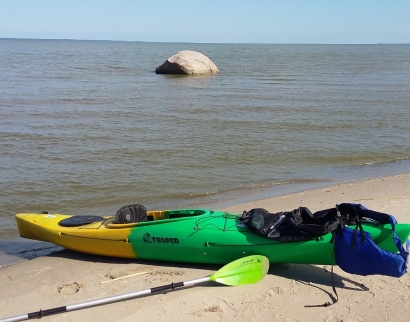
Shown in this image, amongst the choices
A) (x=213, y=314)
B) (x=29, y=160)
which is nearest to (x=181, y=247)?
(x=213, y=314)

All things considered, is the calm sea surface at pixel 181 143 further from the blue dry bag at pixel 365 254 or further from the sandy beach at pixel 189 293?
the blue dry bag at pixel 365 254

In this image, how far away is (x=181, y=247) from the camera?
5406 millimetres

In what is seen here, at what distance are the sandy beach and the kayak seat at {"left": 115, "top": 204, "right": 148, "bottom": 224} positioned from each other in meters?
0.47

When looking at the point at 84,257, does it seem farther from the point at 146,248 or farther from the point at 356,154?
the point at 356,154

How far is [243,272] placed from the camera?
497cm

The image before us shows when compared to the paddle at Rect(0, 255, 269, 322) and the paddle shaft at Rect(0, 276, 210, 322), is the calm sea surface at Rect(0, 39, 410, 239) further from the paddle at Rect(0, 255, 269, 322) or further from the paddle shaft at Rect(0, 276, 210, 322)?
the paddle at Rect(0, 255, 269, 322)

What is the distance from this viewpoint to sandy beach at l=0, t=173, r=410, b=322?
443 centimetres

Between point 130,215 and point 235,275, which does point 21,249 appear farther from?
point 235,275

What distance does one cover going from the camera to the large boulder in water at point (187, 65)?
2794 centimetres

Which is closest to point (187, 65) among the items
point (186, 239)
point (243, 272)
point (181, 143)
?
point (181, 143)

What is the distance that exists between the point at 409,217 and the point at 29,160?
24.0ft

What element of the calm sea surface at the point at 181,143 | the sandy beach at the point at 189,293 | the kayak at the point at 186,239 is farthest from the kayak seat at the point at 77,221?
the calm sea surface at the point at 181,143

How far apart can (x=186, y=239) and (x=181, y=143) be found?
6907 millimetres

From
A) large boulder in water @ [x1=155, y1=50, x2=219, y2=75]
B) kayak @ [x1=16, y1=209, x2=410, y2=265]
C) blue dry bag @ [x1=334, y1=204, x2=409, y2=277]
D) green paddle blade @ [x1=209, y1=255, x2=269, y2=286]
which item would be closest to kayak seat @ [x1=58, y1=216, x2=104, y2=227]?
kayak @ [x1=16, y1=209, x2=410, y2=265]
